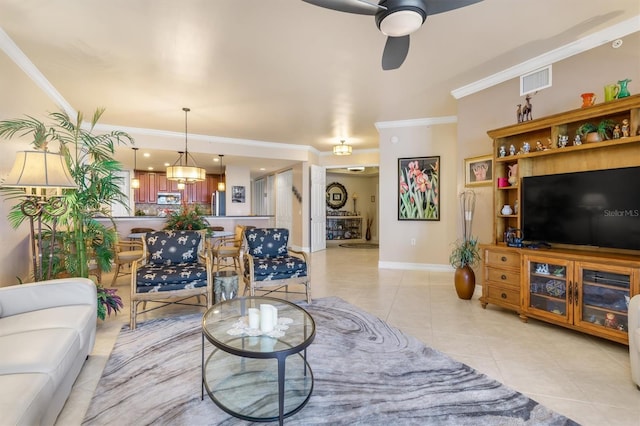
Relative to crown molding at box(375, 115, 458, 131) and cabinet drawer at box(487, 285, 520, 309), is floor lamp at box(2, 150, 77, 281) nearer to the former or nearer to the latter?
cabinet drawer at box(487, 285, 520, 309)

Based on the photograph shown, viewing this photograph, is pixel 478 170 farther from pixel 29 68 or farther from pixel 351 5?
pixel 29 68

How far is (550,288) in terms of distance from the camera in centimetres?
277

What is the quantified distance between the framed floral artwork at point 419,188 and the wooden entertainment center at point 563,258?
185cm

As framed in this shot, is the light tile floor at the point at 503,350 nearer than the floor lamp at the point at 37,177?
Yes

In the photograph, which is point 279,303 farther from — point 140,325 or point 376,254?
point 376,254

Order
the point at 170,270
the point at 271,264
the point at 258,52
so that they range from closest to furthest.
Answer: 1. the point at 258,52
2. the point at 170,270
3. the point at 271,264

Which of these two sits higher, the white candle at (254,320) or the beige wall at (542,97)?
the beige wall at (542,97)

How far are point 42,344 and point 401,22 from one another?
2.65m

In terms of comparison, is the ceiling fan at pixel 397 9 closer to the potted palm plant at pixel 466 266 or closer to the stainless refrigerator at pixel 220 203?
the potted palm plant at pixel 466 266

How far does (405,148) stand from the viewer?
5.50m

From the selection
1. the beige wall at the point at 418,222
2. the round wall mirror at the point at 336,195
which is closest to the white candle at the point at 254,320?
the beige wall at the point at 418,222

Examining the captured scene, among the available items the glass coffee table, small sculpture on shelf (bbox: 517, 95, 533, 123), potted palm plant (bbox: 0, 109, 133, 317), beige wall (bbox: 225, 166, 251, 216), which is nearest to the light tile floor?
potted palm plant (bbox: 0, 109, 133, 317)

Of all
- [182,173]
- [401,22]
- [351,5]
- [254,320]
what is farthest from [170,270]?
[401,22]

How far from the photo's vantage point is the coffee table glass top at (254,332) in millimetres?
1531
